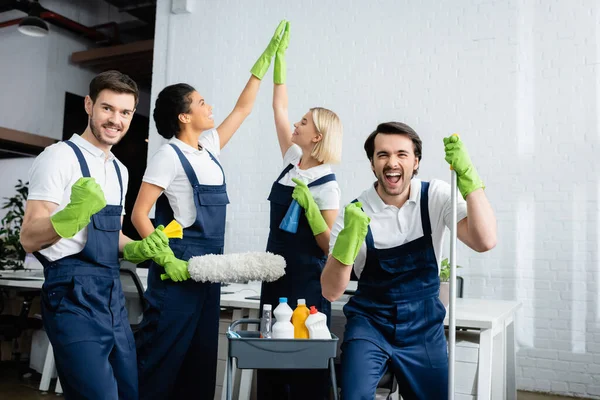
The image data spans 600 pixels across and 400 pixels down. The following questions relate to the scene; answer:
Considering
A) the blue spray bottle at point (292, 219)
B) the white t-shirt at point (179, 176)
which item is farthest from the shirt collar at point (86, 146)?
the blue spray bottle at point (292, 219)

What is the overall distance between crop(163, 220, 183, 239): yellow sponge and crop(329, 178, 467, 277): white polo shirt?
1.96 feet

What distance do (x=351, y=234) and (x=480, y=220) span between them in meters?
0.46

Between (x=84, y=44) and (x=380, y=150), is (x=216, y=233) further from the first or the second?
(x=84, y=44)

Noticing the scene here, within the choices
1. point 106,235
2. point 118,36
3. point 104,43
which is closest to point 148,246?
point 106,235

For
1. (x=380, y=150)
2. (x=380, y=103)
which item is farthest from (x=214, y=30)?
(x=380, y=150)

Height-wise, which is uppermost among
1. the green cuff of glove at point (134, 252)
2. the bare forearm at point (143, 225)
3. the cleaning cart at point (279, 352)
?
the bare forearm at point (143, 225)

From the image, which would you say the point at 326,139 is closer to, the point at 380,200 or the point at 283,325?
the point at 380,200

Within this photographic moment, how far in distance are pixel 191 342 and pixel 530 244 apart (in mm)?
3002

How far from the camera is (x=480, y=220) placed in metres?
1.92

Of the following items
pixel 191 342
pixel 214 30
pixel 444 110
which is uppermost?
pixel 214 30

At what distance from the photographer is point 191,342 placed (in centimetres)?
232

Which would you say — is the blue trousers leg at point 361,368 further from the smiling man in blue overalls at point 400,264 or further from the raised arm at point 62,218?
the raised arm at point 62,218

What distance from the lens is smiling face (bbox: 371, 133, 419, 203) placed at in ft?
6.84

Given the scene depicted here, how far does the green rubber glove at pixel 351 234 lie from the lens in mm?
1793
